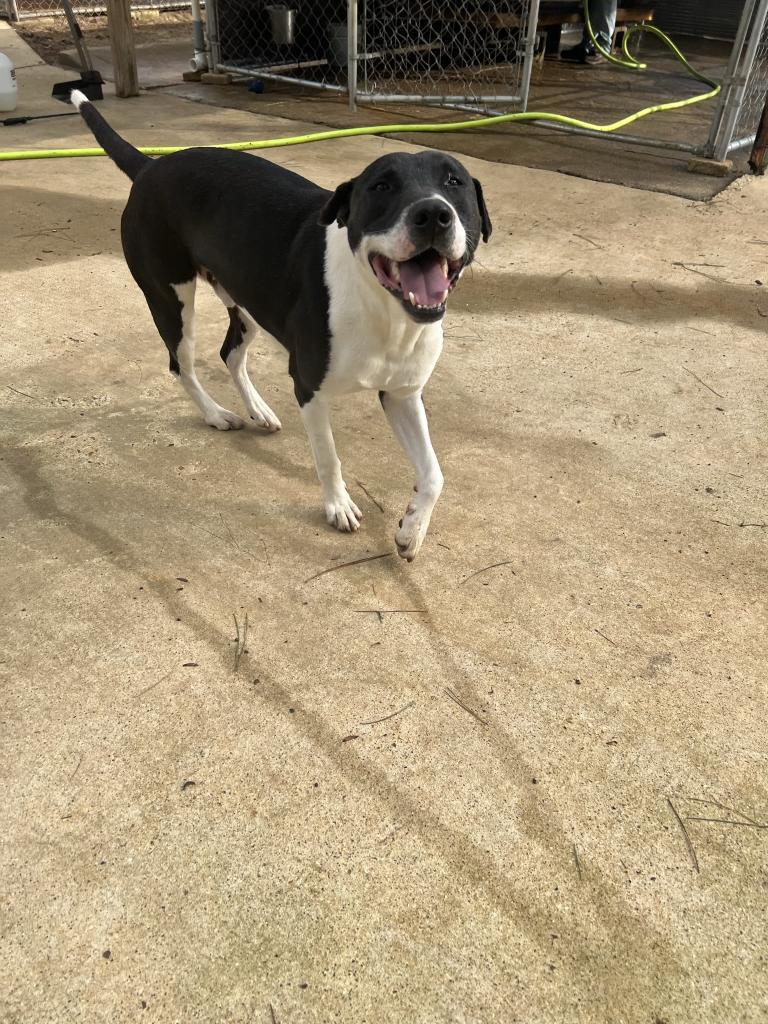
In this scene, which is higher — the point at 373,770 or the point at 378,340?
the point at 378,340

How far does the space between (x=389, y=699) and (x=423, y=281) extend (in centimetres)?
107

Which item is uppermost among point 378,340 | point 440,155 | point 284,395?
point 440,155

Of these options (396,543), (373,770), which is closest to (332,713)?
(373,770)

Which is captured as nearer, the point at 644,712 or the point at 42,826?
the point at 42,826

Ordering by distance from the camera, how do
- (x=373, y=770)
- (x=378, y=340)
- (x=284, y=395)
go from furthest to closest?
(x=284, y=395), (x=378, y=340), (x=373, y=770)

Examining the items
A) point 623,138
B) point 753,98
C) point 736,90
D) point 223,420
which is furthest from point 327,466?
point 753,98

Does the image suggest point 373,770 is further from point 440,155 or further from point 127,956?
point 440,155

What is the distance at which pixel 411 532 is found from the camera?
2.49m

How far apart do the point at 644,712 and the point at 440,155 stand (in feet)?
5.10

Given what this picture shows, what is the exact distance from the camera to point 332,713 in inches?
81.4

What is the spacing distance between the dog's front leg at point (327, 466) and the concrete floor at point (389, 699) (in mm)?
94

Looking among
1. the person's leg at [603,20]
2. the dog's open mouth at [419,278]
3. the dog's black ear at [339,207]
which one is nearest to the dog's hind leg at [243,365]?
the dog's black ear at [339,207]

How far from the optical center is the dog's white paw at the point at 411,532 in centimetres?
248

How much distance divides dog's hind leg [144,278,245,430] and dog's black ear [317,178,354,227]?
0.86m
